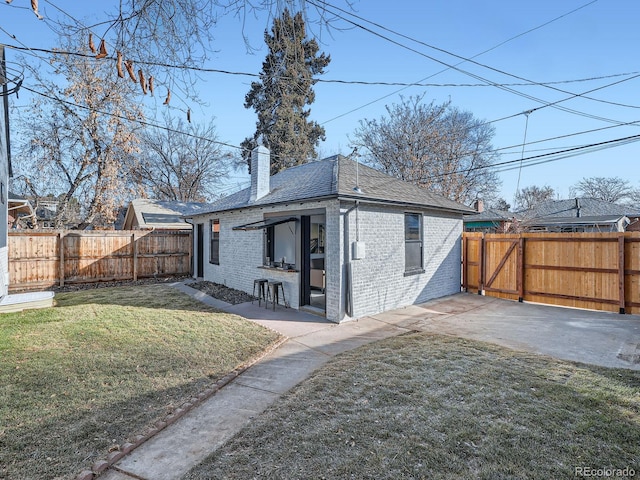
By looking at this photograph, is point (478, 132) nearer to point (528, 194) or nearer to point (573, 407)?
point (528, 194)

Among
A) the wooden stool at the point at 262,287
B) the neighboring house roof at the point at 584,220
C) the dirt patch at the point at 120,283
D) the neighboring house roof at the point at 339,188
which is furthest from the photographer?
the neighboring house roof at the point at 584,220

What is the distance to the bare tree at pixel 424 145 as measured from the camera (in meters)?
24.2

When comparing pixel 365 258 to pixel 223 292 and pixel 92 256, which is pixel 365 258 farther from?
pixel 92 256

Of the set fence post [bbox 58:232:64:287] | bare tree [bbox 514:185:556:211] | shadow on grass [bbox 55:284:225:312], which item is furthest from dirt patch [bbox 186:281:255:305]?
bare tree [bbox 514:185:556:211]

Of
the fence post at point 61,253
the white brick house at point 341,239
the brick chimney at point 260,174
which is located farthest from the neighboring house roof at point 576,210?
the fence post at point 61,253

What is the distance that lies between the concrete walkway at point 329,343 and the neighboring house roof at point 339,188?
9.25 ft

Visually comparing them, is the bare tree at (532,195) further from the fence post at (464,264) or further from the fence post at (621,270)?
the fence post at (621,270)

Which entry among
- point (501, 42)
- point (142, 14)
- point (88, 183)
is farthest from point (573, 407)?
point (88, 183)

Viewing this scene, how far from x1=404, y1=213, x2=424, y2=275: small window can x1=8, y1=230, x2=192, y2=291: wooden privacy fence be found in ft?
33.1

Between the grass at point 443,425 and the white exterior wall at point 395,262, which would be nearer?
the grass at point 443,425

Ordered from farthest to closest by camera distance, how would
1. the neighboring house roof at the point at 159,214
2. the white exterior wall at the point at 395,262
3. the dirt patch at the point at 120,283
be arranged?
the neighboring house roof at the point at 159,214 < the dirt patch at the point at 120,283 < the white exterior wall at the point at 395,262

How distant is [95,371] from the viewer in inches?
187

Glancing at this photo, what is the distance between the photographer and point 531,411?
357 cm

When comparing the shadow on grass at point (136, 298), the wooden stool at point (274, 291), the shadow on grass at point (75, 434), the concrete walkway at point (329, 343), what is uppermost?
the wooden stool at point (274, 291)
